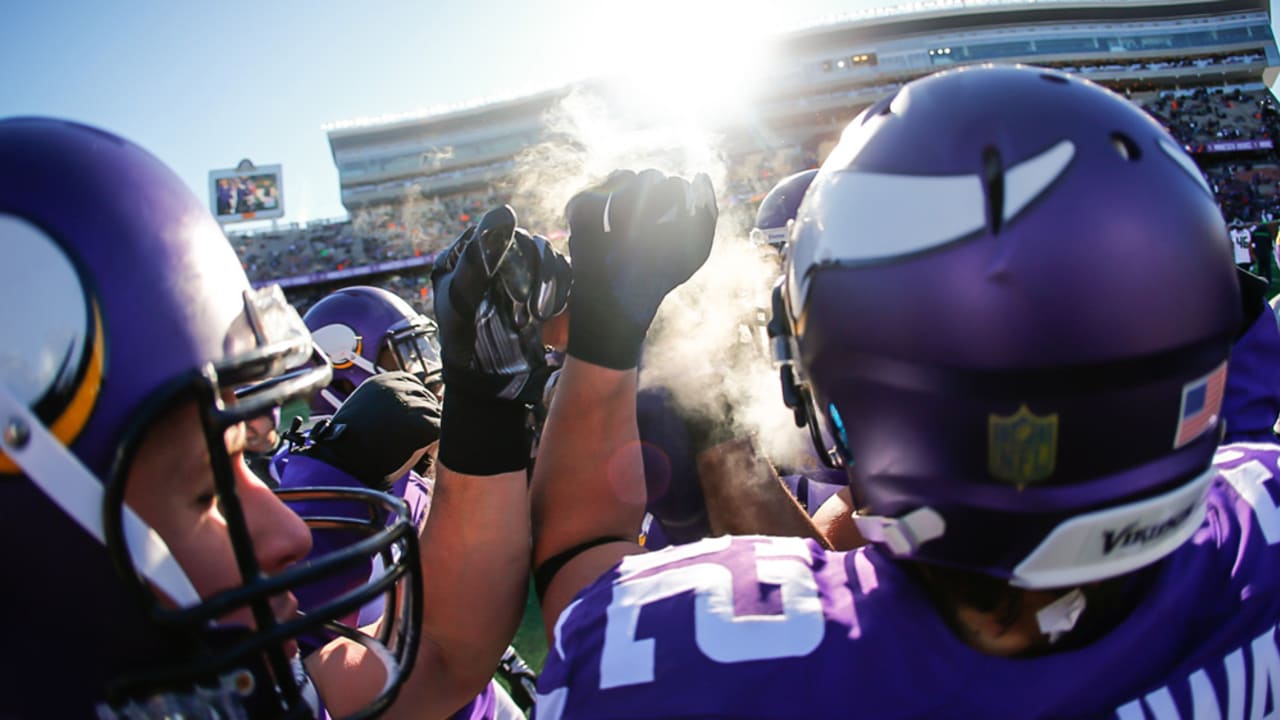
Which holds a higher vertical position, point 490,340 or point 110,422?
point 110,422

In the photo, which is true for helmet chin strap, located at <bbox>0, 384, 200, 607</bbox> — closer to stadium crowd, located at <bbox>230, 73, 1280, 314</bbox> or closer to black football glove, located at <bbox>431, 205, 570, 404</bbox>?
black football glove, located at <bbox>431, 205, 570, 404</bbox>

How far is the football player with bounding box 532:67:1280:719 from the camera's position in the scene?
1000 millimetres

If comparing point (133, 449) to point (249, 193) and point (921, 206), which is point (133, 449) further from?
point (249, 193)

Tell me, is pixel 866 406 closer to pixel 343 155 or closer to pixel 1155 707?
pixel 1155 707

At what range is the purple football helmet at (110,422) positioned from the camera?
85 centimetres

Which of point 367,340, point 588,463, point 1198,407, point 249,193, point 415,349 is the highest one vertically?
point 249,193

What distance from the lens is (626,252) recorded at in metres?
1.74

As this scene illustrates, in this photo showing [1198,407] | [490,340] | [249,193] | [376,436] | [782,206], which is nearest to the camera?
[1198,407]

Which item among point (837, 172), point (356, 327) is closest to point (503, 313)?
point (837, 172)

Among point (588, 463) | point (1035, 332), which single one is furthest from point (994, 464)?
point (588, 463)

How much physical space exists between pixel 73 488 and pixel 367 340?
383cm

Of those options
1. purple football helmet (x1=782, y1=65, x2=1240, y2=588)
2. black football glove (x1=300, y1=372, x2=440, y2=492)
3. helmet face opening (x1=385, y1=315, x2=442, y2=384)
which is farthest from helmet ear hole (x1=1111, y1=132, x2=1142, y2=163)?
helmet face opening (x1=385, y1=315, x2=442, y2=384)

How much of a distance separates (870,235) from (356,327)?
4102 mm

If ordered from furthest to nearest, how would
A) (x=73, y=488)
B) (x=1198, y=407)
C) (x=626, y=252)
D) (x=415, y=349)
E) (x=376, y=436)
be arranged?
(x=415, y=349) → (x=376, y=436) → (x=626, y=252) → (x=1198, y=407) → (x=73, y=488)
